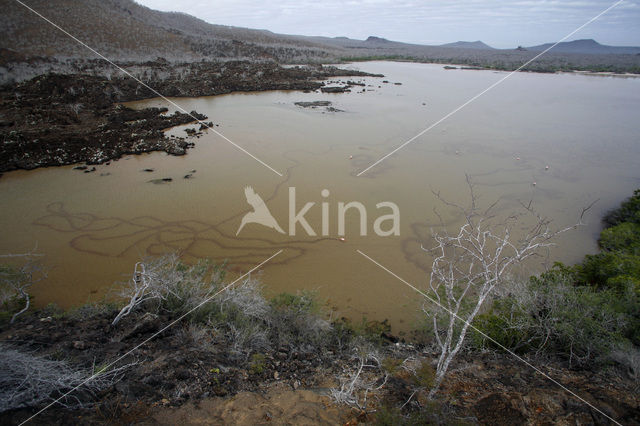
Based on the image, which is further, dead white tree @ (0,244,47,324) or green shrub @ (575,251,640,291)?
green shrub @ (575,251,640,291)

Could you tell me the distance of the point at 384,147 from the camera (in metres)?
12.5

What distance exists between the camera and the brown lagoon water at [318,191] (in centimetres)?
605

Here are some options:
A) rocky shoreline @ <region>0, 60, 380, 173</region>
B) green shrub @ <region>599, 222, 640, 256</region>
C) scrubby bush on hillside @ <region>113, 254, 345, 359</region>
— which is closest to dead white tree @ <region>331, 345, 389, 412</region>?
scrubby bush on hillside @ <region>113, 254, 345, 359</region>

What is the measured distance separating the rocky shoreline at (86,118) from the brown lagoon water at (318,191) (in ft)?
2.44

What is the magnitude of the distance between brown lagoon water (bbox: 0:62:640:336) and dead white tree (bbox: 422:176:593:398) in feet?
1.95

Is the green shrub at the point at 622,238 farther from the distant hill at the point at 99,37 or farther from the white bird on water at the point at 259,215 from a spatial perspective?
the distant hill at the point at 99,37

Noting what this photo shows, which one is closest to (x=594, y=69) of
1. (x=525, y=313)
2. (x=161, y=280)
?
(x=525, y=313)

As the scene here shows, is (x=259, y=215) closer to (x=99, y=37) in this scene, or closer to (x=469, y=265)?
(x=469, y=265)

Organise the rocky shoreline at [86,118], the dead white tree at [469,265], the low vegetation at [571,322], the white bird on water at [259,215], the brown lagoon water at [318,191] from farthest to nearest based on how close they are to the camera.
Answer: the rocky shoreline at [86,118] < the white bird on water at [259,215] < the brown lagoon water at [318,191] < the low vegetation at [571,322] < the dead white tree at [469,265]

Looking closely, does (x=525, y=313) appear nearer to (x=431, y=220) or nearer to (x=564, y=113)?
(x=431, y=220)

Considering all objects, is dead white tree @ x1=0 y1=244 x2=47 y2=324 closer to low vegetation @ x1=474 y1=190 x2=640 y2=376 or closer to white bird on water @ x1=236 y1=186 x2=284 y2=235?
white bird on water @ x1=236 y1=186 x2=284 y2=235

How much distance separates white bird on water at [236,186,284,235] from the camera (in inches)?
292

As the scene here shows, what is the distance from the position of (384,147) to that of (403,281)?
25.0 feet

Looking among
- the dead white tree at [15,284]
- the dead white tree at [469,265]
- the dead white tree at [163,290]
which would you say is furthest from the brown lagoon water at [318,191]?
the dead white tree at [163,290]
